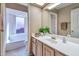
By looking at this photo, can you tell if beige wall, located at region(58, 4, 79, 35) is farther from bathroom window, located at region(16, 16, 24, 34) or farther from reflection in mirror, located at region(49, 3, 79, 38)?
bathroom window, located at region(16, 16, 24, 34)

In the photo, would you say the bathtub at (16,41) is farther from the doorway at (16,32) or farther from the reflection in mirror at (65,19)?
the reflection in mirror at (65,19)

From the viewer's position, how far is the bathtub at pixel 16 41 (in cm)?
176

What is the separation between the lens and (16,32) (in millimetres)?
1786

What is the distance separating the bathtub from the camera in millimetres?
1756

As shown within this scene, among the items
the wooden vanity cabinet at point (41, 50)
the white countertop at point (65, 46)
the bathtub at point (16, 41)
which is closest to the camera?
the white countertop at point (65, 46)

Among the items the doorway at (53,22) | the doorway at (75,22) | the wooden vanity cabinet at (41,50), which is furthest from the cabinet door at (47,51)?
the doorway at (75,22)

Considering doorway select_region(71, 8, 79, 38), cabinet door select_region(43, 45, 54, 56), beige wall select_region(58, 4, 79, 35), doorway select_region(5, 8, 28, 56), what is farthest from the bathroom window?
doorway select_region(71, 8, 79, 38)

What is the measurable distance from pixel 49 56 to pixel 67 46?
0.96 feet

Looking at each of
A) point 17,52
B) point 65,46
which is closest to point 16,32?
point 17,52

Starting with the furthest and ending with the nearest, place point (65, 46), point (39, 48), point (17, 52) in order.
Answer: point (39, 48) < point (17, 52) < point (65, 46)

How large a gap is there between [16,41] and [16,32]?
0.13m

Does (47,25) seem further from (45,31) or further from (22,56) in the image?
(22,56)

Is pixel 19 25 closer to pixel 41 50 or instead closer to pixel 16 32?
pixel 16 32

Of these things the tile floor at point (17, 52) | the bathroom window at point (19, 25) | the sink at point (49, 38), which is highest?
the bathroom window at point (19, 25)
